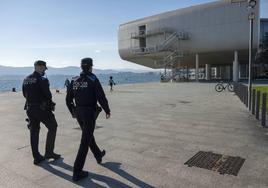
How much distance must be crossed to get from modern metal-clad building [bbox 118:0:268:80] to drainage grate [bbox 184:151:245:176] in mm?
36617

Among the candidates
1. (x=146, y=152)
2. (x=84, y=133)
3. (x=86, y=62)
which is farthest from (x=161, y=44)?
(x=84, y=133)

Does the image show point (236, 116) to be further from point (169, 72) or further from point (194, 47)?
point (169, 72)

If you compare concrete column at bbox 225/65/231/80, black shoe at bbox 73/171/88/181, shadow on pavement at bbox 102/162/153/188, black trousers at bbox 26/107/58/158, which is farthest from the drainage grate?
concrete column at bbox 225/65/231/80

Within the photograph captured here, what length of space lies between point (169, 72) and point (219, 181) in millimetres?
53699

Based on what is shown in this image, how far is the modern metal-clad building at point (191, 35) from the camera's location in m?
42.8

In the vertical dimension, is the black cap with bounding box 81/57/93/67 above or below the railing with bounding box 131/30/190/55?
below

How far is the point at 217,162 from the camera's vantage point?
5.26 metres

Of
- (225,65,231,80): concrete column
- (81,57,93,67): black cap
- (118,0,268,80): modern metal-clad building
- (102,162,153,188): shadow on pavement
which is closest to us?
(102,162,153,188): shadow on pavement

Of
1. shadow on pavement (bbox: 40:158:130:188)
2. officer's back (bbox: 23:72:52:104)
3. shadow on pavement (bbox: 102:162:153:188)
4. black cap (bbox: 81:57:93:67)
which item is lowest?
shadow on pavement (bbox: 40:158:130:188)

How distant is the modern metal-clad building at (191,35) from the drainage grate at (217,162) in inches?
1442

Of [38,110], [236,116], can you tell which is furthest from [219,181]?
[236,116]

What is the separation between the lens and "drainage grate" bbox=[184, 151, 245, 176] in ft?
16.0

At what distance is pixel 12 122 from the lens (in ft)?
34.0

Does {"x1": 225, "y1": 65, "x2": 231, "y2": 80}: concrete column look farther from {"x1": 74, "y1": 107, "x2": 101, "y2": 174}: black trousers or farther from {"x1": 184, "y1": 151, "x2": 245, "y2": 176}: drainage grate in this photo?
{"x1": 74, "y1": 107, "x2": 101, "y2": 174}: black trousers
